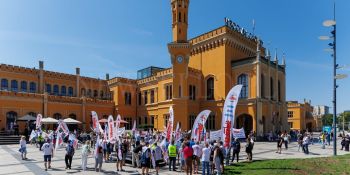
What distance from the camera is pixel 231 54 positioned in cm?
4778

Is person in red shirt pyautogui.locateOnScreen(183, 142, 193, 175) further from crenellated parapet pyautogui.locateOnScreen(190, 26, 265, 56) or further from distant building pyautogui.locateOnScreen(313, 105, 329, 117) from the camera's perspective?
distant building pyautogui.locateOnScreen(313, 105, 329, 117)

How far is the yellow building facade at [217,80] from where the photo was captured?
147ft

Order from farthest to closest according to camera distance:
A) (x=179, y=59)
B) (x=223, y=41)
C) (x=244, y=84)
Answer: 1. (x=223, y=41)
2. (x=244, y=84)
3. (x=179, y=59)

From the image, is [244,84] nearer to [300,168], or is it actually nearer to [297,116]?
[300,168]

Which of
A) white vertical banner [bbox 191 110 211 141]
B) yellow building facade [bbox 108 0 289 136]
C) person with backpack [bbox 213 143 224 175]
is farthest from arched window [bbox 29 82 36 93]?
person with backpack [bbox 213 143 224 175]

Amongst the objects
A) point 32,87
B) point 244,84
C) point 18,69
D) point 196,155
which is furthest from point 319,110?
point 196,155

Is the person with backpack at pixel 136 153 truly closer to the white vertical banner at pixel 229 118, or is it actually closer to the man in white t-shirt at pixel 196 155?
the man in white t-shirt at pixel 196 155

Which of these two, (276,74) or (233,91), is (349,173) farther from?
(276,74)

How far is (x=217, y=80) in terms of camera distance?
47.8 metres

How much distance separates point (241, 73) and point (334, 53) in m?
25.1

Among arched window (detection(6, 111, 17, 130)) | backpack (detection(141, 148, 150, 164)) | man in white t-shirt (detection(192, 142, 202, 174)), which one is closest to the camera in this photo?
backpack (detection(141, 148, 150, 164))

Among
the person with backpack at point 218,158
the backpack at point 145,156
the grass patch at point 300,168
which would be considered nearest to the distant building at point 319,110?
the grass patch at point 300,168

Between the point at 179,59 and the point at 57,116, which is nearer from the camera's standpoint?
the point at 179,59

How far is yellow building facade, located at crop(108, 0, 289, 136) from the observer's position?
44844 millimetres
